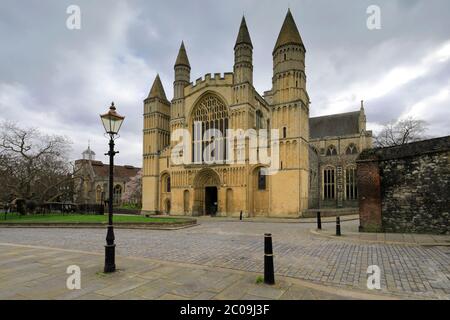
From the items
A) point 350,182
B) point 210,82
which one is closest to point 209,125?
point 210,82

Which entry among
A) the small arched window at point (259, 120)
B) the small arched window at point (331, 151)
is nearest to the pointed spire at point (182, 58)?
the small arched window at point (259, 120)

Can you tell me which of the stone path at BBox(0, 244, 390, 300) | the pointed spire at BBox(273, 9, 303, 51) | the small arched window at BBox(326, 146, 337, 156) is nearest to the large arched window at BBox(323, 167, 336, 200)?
the small arched window at BBox(326, 146, 337, 156)

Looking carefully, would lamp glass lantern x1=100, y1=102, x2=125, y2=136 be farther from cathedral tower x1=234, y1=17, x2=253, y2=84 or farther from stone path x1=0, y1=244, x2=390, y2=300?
cathedral tower x1=234, y1=17, x2=253, y2=84

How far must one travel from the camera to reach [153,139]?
36.1m

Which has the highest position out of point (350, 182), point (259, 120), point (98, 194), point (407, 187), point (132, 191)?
point (259, 120)

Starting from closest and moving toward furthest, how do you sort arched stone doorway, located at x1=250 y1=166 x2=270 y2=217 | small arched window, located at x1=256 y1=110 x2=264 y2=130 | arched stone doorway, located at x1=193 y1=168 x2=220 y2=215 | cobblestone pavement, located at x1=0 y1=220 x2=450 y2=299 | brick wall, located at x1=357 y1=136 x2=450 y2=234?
cobblestone pavement, located at x1=0 y1=220 x2=450 y2=299, brick wall, located at x1=357 y1=136 x2=450 y2=234, arched stone doorway, located at x1=250 y1=166 x2=270 y2=217, arched stone doorway, located at x1=193 y1=168 x2=220 y2=215, small arched window, located at x1=256 y1=110 x2=264 y2=130

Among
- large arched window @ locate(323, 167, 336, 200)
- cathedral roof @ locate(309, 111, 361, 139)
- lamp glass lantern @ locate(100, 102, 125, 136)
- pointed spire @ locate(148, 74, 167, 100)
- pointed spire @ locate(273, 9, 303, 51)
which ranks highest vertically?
pointed spire @ locate(273, 9, 303, 51)

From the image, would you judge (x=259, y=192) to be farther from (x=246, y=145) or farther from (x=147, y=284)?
(x=147, y=284)

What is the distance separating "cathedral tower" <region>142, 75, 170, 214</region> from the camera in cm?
3553

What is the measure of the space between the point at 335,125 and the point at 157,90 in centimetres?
3162

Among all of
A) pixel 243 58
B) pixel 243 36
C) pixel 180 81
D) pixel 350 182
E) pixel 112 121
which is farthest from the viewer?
pixel 350 182

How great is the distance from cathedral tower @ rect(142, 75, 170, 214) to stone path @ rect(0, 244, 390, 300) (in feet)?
95.0

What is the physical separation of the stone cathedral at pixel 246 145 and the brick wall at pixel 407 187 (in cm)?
1368

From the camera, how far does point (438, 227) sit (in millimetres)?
10789
